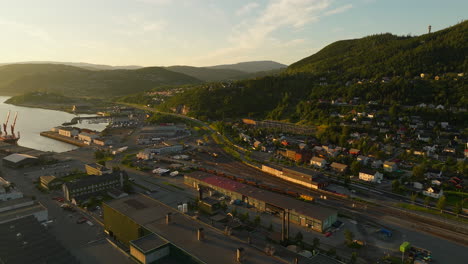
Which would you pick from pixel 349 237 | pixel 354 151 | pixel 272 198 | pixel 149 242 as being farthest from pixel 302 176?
pixel 149 242

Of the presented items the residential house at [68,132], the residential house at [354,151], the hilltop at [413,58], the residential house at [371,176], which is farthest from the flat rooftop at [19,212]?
the hilltop at [413,58]

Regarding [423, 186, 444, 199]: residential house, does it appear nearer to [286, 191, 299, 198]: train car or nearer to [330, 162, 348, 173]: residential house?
[330, 162, 348, 173]: residential house

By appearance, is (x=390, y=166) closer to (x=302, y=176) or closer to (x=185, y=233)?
(x=302, y=176)

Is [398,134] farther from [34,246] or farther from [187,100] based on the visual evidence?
[187,100]

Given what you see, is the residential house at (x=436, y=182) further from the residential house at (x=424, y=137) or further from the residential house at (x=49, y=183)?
the residential house at (x=49, y=183)

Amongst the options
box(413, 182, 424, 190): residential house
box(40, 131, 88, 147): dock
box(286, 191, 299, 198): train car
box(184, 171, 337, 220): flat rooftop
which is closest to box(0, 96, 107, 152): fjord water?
box(40, 131, 88, 147): dock
